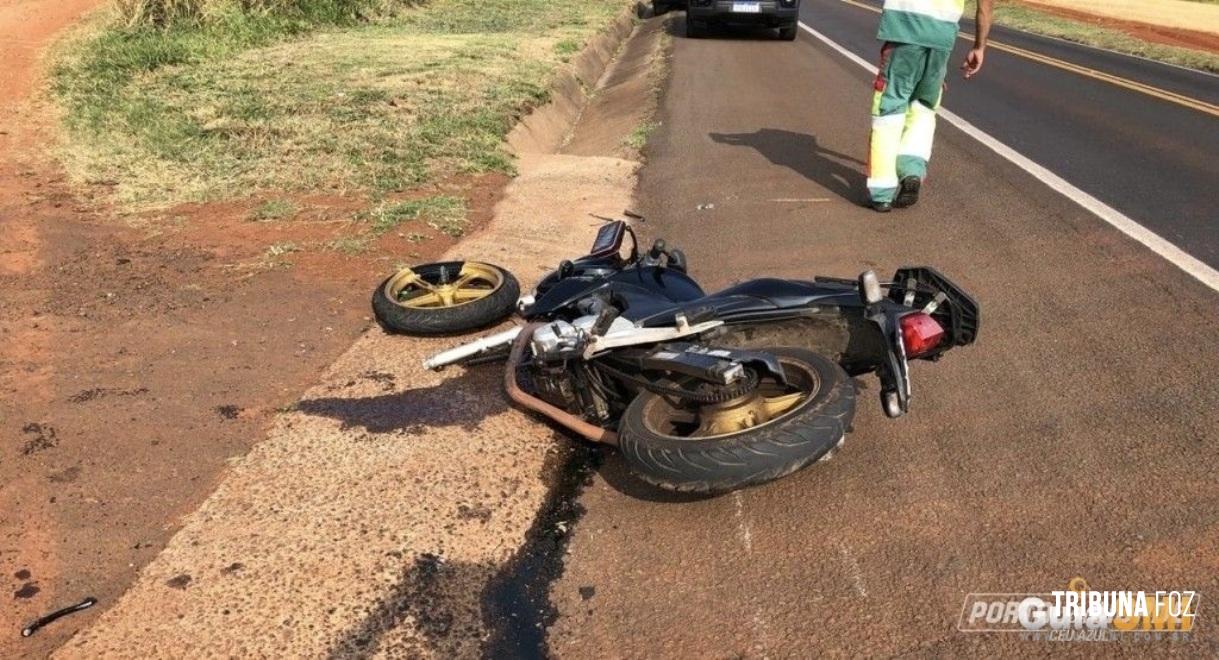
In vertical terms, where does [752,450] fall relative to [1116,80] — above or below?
above

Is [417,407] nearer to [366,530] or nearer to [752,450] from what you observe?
[366,530]

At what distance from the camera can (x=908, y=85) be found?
22.3 ft

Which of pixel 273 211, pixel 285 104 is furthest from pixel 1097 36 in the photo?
pixel 273 211

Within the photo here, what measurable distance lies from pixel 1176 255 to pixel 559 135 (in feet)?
24.0

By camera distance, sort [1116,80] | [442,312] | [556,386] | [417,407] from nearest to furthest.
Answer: [556,386] → [417,407] → [442,312] → [1116,80]

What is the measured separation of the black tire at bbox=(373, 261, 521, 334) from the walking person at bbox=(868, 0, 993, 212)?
3.19 m

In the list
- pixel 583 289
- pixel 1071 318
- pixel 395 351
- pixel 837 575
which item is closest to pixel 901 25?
pixel 1071 318

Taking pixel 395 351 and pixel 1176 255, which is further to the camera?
pixel 1176 255

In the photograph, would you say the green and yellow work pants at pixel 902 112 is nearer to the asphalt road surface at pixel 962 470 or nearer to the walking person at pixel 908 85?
the walking person at pixel 908 85

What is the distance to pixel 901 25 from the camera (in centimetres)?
668

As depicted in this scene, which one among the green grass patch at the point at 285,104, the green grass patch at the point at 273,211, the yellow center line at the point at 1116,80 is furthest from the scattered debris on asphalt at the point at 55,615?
the yellow center line at the point at 1116,80

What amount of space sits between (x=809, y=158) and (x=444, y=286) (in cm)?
480

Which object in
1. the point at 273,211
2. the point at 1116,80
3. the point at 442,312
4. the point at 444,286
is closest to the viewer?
the point at 442,312

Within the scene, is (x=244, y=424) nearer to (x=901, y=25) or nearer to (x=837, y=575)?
(x=837, y=575)
